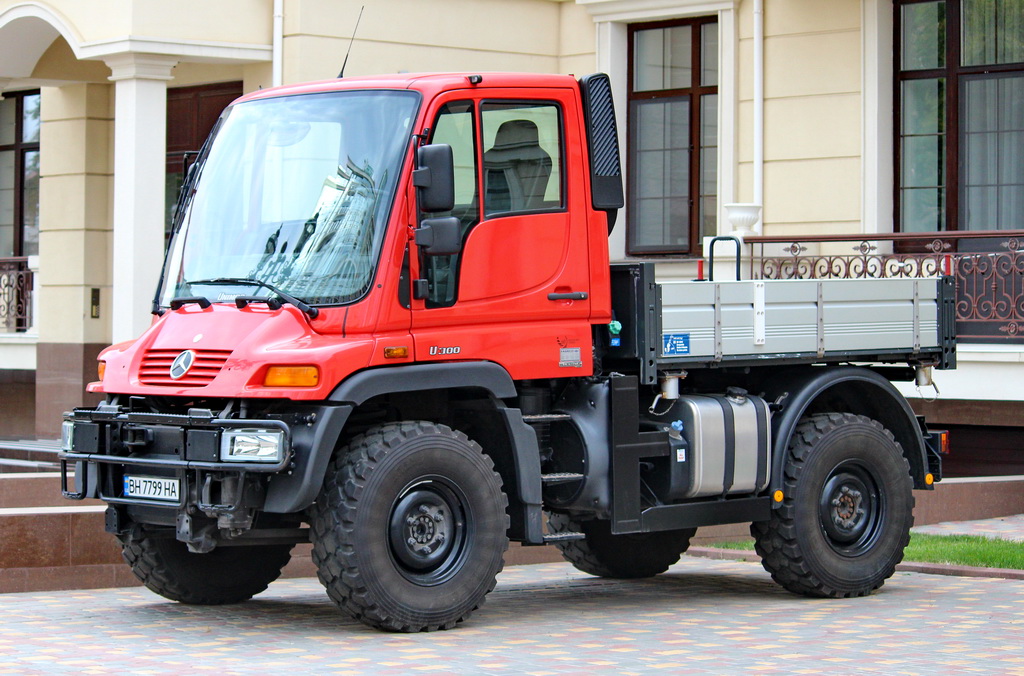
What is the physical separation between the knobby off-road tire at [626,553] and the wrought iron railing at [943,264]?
16.5 feet

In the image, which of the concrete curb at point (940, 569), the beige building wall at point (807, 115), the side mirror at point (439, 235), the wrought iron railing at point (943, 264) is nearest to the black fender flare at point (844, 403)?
the concrete curb at point (940, 569)

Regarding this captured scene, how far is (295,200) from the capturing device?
927cm

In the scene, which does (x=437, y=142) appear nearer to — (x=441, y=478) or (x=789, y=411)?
(x=441, y=478)

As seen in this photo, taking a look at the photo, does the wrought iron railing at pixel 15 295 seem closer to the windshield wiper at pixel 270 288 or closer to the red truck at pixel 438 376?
the red truck at pixel 438 376

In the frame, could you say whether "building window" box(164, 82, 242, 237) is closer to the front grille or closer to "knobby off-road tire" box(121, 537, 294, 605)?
"knobby off-road tire" box(121, 537, 294, 605)

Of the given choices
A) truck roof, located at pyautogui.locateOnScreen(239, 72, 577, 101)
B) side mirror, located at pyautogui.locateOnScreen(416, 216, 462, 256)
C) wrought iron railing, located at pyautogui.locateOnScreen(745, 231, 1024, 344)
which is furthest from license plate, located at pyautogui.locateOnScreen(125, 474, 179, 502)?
wrought iron railing, located at pyautogui.locateOnScreen(745, 231, 1024, 344)

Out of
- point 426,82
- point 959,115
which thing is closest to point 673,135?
point 959,115

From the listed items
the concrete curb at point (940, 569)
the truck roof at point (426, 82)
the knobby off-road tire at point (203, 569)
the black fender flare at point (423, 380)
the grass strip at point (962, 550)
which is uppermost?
the truck roof at point (426, 82)

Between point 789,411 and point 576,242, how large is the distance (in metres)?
1.84

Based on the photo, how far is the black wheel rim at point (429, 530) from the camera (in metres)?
8.91

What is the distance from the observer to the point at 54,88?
20453mm

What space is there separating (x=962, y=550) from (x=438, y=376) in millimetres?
5059

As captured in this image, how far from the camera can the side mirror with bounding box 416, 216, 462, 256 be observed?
8930 mm

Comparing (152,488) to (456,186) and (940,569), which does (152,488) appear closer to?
(456,186)
